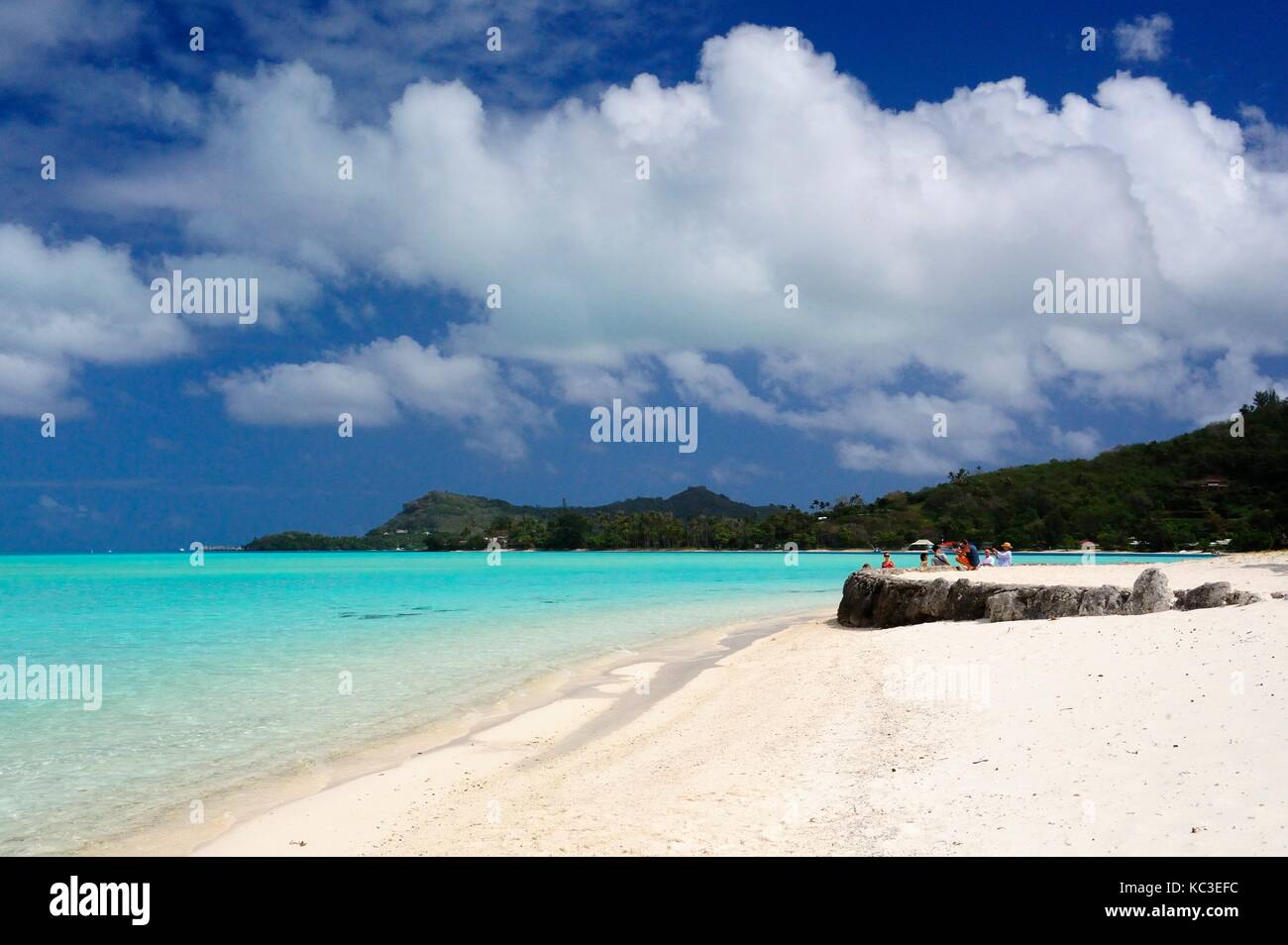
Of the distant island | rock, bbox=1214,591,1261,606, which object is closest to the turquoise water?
rock, bbox=1214,591,1261,606

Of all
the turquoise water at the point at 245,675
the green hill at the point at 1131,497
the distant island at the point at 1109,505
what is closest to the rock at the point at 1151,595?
the turquoise water at the point at 245,675

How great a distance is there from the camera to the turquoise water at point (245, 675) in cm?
909

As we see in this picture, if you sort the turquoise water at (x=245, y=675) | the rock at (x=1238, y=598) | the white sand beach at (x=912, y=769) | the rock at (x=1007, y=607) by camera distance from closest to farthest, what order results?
the white sand beach at (x=912, y=769), the turquoise water at (x=245, y=675), the rock at (x=1238, y=598), the rock at (x=1007, y=607)

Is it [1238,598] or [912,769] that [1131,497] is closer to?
[1238,598]

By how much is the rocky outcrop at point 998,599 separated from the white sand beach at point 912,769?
1.35 metres

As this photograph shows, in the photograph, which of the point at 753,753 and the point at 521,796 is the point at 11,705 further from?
the point at 753,753

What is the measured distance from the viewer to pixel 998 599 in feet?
52.6

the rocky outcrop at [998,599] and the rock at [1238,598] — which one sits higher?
the rock at [1238,598]

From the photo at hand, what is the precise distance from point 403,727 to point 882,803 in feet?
27.2

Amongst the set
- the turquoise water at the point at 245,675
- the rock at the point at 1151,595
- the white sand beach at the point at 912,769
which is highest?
the rock at the point at 1151,595

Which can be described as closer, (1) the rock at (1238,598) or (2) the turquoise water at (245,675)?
(2) the turquoise water at (245,675)

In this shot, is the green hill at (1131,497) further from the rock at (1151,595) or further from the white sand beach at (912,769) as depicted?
the white sand beach at (912,769)

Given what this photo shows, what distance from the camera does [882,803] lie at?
18.7ft

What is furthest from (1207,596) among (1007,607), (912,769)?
(912,769)
